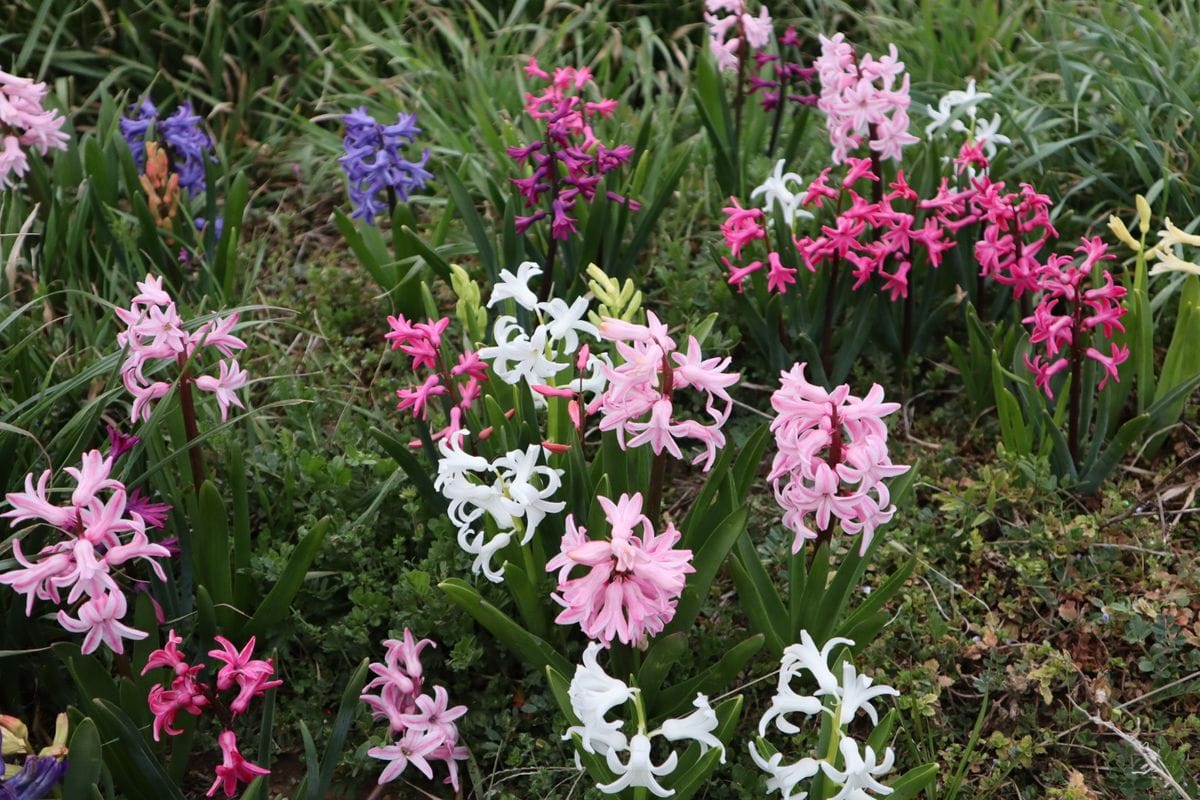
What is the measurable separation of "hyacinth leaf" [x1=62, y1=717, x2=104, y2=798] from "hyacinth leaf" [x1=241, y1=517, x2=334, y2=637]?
475 mm

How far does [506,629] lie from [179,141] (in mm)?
2047

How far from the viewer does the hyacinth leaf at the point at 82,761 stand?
1694 mm

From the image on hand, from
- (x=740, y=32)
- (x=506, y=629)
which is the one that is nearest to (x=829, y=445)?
(x=506, y=629)

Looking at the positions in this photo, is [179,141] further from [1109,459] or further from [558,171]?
[1109,459]

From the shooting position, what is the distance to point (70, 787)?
68.1 inches

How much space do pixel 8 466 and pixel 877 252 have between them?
5.91ft

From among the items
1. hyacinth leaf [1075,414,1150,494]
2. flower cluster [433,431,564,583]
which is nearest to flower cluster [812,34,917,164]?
hyacinth leaf [1075,414,1150,494]

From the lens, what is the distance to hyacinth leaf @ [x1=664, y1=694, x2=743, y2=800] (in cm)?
179

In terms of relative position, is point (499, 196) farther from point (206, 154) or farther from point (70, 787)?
point (70, 787)

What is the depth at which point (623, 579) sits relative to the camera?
1.63m

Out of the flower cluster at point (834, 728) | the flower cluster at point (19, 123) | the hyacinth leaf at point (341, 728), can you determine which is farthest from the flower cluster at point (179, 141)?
the flower cluster at point (834, 728)

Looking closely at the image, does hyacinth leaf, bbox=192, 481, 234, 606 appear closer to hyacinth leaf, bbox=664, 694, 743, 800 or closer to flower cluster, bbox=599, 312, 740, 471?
flower cluster, bbox=599, 312, 740, 471

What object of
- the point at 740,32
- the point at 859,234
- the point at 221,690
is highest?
the point at 740,32

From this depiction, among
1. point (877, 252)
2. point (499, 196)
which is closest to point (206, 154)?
point (499, 196)
